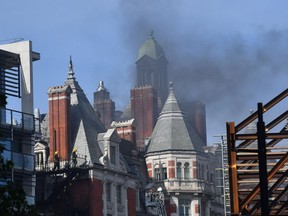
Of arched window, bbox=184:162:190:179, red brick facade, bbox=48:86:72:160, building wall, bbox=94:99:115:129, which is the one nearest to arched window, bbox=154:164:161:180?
arched window, bbox=184:162:190:179

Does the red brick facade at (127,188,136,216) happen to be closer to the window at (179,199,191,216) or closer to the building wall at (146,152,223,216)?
the building wall at (146,152,223,216)

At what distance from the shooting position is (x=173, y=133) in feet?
297

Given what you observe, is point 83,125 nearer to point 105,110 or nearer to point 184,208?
point 184,208

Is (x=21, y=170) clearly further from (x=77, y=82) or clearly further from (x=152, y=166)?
(x=152, y=166)

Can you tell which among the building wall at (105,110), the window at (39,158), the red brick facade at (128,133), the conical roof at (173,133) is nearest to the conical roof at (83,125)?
the window at (39,158)

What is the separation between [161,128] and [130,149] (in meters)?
5.99

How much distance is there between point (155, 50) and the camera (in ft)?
428

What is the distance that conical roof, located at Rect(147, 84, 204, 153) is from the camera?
8950 centimetres

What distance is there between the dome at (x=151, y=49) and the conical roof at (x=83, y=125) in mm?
46980

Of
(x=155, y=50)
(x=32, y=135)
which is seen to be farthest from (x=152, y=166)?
(x=155, y=50)

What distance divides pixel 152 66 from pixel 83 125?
50570 mm

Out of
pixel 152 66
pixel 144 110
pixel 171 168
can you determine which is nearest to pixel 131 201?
pixel 171 168

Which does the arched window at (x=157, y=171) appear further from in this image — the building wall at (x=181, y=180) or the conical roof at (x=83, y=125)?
the conical roof at (x=83, y=125)

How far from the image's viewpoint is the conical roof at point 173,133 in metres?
89.5
